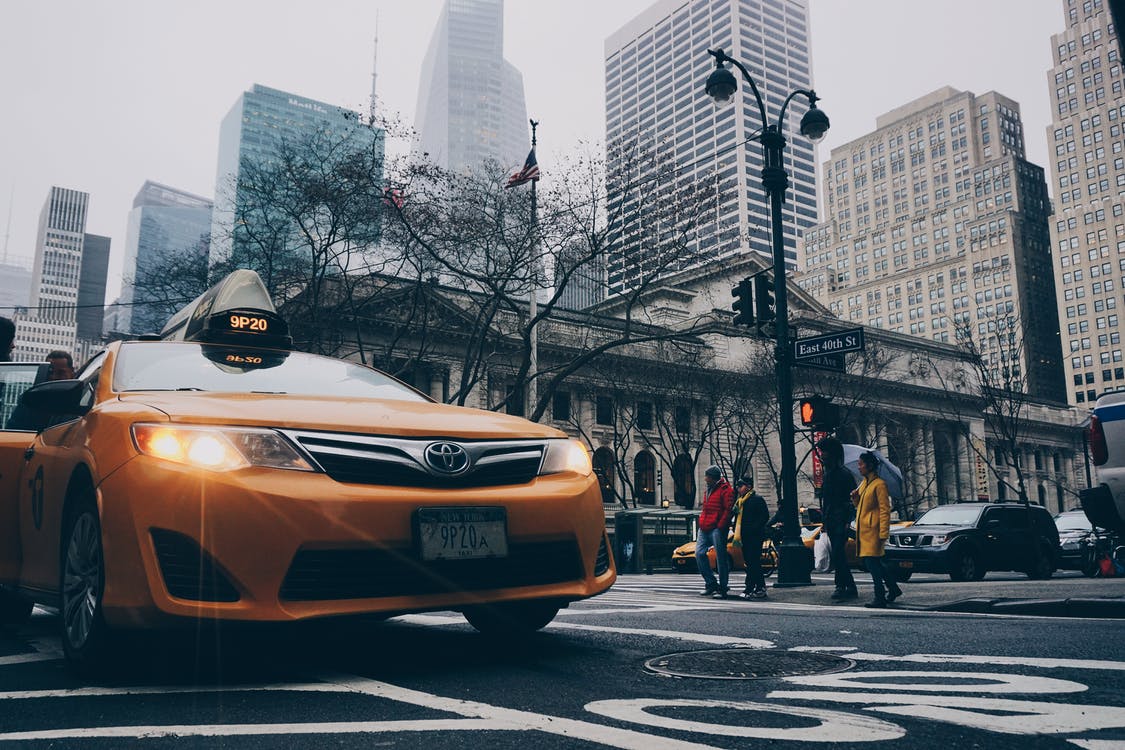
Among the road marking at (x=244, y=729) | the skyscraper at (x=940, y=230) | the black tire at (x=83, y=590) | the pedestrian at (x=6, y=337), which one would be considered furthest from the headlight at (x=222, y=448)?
the skyscraper at (x=940, y=230)

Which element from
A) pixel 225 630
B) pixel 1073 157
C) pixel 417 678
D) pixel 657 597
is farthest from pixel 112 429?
pixel 1073 157

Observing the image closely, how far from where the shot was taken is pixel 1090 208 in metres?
113

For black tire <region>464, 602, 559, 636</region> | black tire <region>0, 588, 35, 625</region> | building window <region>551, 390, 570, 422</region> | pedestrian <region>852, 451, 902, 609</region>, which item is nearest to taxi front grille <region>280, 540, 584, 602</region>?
black tire <region>464, 602, 559, 636</region>

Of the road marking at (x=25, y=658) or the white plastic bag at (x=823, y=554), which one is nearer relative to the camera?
the road marking at (x=25, y=658)

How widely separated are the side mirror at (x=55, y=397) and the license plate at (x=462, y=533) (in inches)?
79.3

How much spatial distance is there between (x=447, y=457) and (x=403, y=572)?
1.62ft

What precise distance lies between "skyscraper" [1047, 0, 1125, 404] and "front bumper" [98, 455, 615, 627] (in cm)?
12437

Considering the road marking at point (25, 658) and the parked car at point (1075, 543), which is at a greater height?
the parked car at point (1075, 543)

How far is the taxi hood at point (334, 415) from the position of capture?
379 centimetres

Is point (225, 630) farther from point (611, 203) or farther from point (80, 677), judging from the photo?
point (611, 203)

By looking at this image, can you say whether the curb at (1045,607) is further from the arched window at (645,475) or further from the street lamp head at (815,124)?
the arched window at (645,475)

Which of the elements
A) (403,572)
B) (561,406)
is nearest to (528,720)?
(403,572)

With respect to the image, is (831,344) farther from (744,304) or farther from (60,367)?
(60,367)

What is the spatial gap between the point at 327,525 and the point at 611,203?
63.6ft
